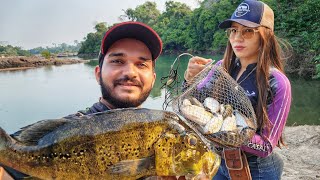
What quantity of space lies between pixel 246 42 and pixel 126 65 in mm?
1545

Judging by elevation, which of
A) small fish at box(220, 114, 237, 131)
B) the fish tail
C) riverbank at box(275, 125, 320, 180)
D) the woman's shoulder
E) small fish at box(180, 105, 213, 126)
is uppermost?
the woman's shoulder

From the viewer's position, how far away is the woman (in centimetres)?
286

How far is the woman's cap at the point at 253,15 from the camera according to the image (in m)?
3.16

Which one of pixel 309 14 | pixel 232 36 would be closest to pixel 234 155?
pixel 232 36

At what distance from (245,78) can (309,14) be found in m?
21.6

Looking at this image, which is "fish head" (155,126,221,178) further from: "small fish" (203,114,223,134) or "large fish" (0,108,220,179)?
"small fish" (203,114,223,134)

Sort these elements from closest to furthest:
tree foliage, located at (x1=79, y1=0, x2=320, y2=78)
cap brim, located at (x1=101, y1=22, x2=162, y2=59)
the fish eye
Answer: the fish eye
cap brim, located at (x1=101, y1=22, x2=162, y2=59)
tree foliage, located at (x1=79, y1=0, x2=320, y2=78)

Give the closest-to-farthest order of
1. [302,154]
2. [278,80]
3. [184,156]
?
[184,156] → [278,80] → [302,154]

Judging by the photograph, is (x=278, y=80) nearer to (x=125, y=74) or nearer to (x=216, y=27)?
(x=125, y=74)

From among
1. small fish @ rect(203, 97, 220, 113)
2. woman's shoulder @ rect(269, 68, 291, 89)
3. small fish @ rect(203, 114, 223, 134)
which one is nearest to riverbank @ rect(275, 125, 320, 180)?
woman's shoulder @ rect(269, 68, 291, 89)

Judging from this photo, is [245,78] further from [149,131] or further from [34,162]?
[34,162]

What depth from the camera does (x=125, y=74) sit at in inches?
79.8

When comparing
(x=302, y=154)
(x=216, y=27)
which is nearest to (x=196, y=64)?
(x=302, y=154)

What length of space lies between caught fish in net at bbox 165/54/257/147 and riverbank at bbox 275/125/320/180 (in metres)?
4.60
